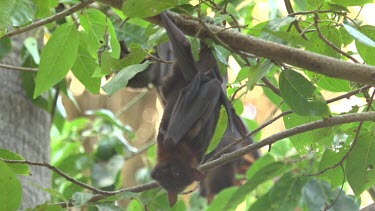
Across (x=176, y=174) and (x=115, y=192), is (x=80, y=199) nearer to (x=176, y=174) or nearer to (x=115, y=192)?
(x=115, y=192)

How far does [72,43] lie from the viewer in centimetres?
288

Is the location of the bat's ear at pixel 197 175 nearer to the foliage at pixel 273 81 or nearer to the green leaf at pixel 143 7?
the foliage at pixel 273 81

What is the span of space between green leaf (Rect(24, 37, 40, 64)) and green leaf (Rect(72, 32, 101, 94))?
999 mm

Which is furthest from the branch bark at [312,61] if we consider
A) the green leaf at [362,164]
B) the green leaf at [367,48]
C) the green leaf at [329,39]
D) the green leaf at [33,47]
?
the green leaf at [33,47]

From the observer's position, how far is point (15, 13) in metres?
2.57

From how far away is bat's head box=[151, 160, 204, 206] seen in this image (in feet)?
11.6

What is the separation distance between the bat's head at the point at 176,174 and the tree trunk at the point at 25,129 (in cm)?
69

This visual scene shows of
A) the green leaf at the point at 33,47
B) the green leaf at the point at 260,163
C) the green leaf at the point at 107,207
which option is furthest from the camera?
the green leaf at the point at 33,47

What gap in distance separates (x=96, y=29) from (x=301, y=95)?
42.7 inches

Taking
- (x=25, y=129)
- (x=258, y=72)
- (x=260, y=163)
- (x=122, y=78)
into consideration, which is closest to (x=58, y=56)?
(x=122, y=78)

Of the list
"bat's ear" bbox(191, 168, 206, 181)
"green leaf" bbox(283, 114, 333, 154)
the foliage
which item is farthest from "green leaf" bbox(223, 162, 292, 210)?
"bat's ear" bbox(191, 168, 206, 181)

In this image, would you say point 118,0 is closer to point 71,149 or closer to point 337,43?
point 337,43

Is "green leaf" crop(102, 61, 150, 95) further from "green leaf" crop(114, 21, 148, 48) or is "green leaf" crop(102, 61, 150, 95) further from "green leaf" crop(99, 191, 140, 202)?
"green leaf" crop(114, 21, 148, 48)

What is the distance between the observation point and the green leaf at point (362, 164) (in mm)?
2785
